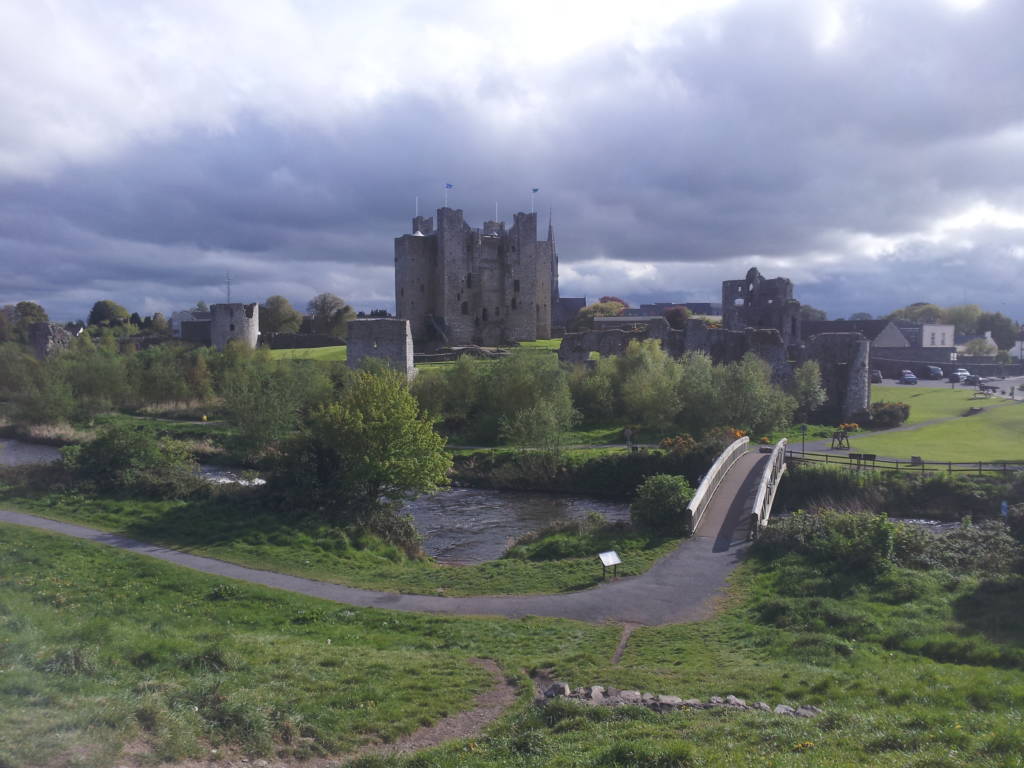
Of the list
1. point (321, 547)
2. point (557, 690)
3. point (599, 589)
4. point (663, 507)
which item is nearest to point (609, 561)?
point (599, 589)

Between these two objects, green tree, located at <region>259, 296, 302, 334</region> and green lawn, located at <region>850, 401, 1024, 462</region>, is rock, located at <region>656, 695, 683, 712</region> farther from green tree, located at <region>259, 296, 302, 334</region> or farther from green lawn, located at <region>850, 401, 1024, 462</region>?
green tree, located at <region>259, 296, 302, 334</region>

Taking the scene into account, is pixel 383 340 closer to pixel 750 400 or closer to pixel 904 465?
pixel 750 400

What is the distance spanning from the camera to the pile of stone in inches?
353

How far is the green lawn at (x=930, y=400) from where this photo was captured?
43750 millimetres

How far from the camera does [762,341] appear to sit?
46344 millimetres

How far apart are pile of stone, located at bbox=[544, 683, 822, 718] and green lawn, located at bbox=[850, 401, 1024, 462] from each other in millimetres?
26291

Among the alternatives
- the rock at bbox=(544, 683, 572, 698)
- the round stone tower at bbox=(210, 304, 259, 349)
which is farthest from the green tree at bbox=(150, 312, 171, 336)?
the rock at bbox=(544, 683, 572, 698)

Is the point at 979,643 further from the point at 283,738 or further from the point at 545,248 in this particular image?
the point at 545,248

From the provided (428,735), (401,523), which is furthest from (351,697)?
(401,523)

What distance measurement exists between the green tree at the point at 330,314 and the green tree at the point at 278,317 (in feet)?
7.93

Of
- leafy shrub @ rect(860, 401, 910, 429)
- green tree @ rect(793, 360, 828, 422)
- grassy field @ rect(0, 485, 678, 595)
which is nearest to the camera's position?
grassy field @ rect(0, 485, 678, 595)

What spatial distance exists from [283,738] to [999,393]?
58.4m

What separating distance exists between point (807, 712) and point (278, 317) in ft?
268

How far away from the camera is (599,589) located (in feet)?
51.9
